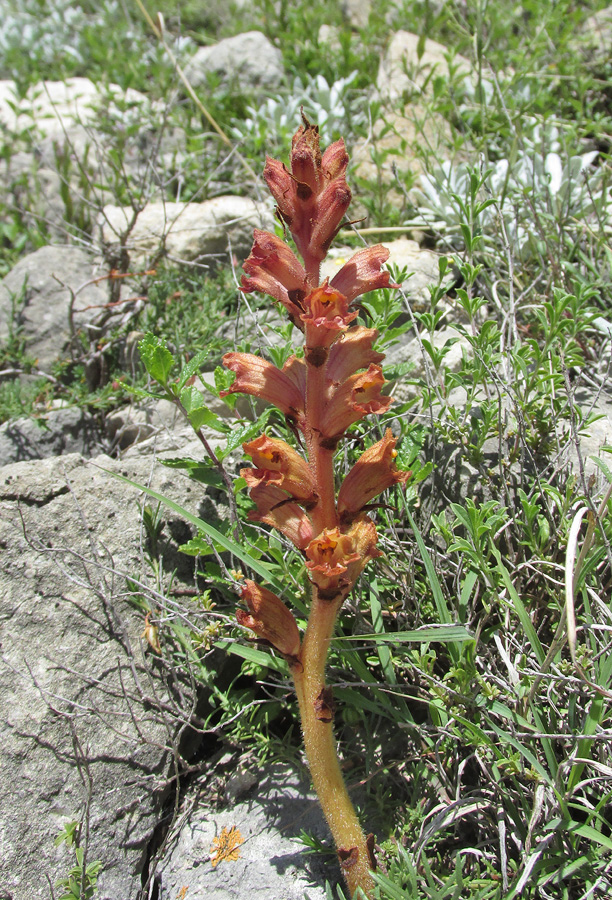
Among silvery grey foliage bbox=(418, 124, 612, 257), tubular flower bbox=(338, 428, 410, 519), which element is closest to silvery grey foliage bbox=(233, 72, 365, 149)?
silvery grey foliage bbox=(418, 124, 612, 257)

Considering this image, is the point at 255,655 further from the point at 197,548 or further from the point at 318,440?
the point at 318,440

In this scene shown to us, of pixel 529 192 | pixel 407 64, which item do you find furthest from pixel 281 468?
pixel 407 64

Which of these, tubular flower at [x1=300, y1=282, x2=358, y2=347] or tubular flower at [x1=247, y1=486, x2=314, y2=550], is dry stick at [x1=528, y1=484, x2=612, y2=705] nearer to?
tubular flower at [x1=247, y1=486, x2=314, y2=550]

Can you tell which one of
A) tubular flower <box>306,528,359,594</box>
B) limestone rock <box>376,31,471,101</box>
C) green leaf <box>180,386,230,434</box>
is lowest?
tubular flower <box>306,528,359,594</box>

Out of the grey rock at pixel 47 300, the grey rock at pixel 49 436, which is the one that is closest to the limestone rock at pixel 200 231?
the grey rock at pixel 47 300

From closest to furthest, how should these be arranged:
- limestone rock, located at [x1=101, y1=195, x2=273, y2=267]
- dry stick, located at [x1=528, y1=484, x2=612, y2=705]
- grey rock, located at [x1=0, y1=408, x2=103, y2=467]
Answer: dry stick, located at [x1=528, y1=484, x2=612, y2=705] → grey rock, located at [x1=0, y1=408, x2=103, y2=467] → limestone rock, located at [x1=101, y1=195, x2=273, y2=267]

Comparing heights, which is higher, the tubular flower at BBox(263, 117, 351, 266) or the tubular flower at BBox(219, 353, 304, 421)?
the tubular flower at BBox(263, 117, 351, 266)

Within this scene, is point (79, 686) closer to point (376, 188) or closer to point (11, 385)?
point (11, 385)
